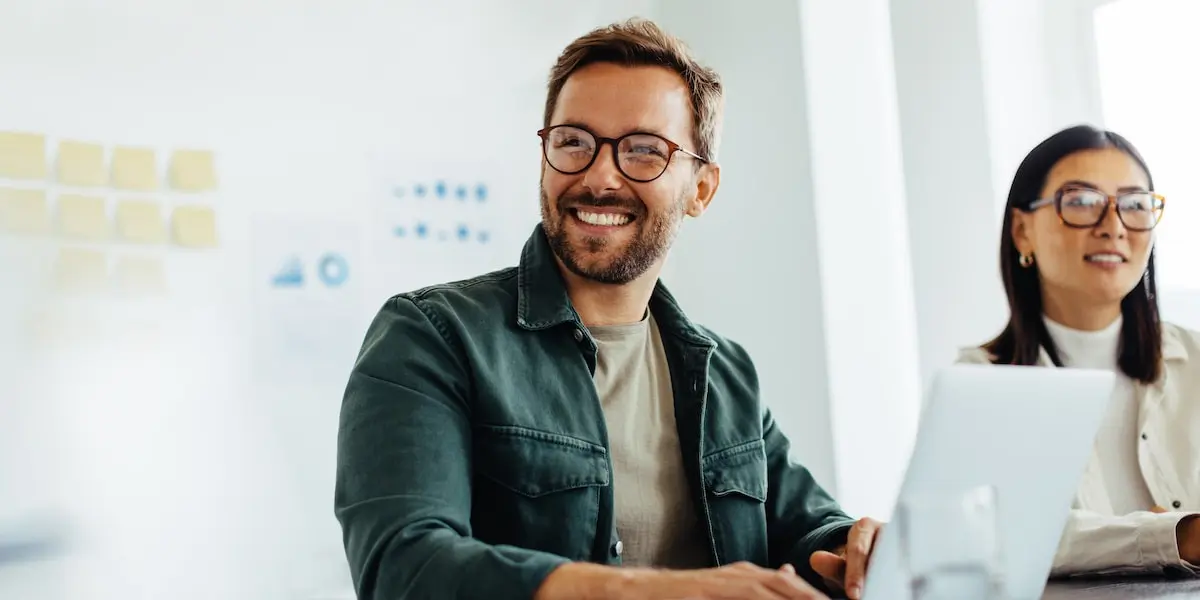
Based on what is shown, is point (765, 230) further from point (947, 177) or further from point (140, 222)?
point (140, 222)

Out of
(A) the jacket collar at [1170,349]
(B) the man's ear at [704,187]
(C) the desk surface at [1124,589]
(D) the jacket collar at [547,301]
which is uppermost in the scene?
(B) the man's ear at [704,187]

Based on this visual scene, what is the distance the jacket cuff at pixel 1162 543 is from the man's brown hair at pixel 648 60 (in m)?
0.82

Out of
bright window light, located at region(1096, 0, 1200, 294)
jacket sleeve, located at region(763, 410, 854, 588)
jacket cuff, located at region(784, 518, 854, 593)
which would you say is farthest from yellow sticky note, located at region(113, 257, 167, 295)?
bright window light, located at region(1096, 0, 1200, 294)

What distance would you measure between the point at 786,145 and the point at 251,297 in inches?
56.0

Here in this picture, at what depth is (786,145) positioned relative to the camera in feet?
9.57

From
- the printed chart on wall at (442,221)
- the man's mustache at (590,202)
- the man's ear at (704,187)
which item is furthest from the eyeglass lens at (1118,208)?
the printed chart on wall at (442,221)

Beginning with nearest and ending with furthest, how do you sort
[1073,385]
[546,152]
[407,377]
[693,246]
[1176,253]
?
1. [1073,385]
2. [407,377]
3. [546,152]
4. [1176,253]
5. [693,246]

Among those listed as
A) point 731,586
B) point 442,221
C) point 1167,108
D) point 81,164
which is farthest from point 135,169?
point 1167,108

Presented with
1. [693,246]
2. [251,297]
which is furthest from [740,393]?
[693,246]

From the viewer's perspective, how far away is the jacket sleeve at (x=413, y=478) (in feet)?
3.40

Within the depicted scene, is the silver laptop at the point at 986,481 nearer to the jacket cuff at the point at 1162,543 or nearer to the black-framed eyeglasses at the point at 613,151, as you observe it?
the jacket cuff at the point at 1162,543

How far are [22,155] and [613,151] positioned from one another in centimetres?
125

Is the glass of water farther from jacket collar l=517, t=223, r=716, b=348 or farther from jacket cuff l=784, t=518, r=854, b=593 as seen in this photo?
jacket collar l=517, t=223, r=716, b=348

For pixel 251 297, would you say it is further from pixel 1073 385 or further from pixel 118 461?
pixel 1073 385
